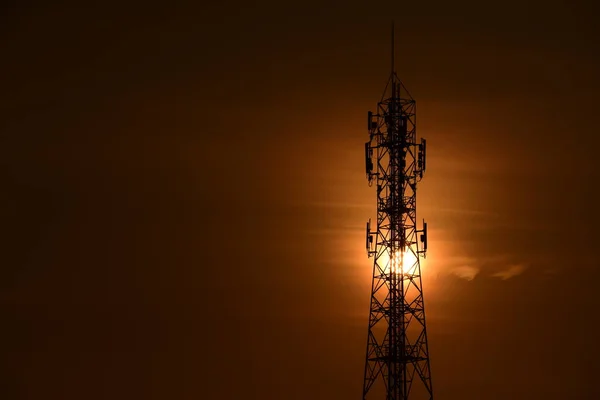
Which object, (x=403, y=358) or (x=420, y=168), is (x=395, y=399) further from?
(x=420, y=168)

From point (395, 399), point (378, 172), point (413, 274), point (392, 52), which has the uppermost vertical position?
point (392, 52)

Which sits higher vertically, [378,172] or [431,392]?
[378,172]

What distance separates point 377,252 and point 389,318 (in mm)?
3007

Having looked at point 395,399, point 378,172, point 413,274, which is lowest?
point 395,399

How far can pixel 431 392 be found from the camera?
56.8 meters

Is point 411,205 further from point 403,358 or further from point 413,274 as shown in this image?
point 403,358

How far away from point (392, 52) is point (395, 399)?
15522mm

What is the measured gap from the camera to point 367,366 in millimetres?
57375

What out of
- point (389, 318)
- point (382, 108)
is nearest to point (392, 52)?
point (382, 108)

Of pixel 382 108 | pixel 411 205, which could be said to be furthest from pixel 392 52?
pixel 411 205

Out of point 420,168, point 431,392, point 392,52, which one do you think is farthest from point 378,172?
point 431,392

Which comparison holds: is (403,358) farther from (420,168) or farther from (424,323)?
(420,168)

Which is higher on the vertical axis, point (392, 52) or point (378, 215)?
point (392, 52)

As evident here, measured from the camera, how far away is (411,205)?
57.9 meters
